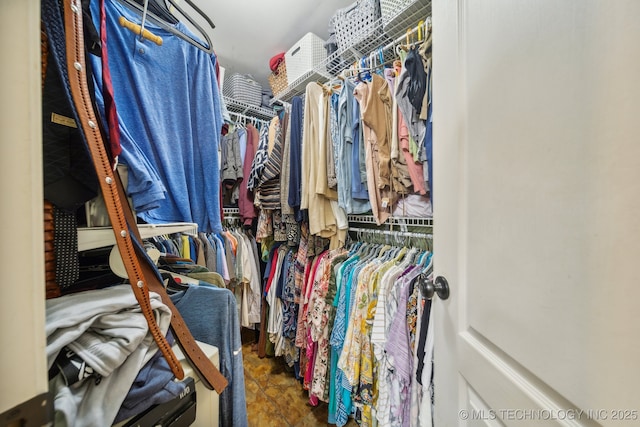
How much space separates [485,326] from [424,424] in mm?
646

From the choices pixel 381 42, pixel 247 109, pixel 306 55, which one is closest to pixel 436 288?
pixel 381 42

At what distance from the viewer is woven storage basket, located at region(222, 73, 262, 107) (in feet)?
5.91

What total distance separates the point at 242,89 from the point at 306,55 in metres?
0.70

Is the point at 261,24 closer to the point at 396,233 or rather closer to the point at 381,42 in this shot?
the point at 381,42

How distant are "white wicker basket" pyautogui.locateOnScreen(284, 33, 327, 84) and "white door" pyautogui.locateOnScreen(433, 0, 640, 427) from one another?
109 cm

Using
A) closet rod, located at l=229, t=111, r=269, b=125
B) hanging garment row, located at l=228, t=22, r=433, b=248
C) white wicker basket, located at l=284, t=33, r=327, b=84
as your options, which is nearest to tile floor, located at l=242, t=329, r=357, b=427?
hanging garment row, located at l=228, t=22, r=433, b=248

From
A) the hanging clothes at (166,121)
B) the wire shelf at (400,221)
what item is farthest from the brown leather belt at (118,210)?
the wire shelf at (400,221)

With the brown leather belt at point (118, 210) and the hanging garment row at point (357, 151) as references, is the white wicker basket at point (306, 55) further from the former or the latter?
the brown leather belt at point (118, 210)

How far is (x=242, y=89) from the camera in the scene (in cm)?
183

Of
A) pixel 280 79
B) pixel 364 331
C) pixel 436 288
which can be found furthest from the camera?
pixel 280 79

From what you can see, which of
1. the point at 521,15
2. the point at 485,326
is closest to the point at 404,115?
the point at 521,15

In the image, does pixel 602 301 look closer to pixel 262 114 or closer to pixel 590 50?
pixel 590 50

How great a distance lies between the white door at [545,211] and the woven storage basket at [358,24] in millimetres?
744

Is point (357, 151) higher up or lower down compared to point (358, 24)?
lower down
